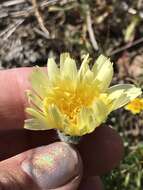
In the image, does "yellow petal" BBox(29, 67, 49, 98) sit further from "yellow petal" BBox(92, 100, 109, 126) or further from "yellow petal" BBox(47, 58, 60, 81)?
"yellow petal" BBox(92, 100, 109, 126)

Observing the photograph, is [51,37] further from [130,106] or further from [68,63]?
[68,63]

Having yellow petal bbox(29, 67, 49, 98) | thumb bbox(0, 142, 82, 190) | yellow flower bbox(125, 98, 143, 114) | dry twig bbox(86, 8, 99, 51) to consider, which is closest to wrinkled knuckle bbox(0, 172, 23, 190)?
thumb bbox(0, 142, 82, 190)

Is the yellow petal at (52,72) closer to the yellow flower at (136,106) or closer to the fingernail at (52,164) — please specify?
the fingernail at (52,164)

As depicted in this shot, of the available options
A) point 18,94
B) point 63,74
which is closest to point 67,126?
point 63,74

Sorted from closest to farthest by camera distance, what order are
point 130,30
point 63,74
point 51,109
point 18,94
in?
point 51,109 → point 63,74 → point 18,94 → point 130,30

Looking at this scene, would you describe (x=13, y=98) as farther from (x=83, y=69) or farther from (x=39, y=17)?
(x=39, y=17)

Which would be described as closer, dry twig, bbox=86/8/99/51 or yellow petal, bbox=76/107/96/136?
yellow petal, bbox=76/107/96/136
